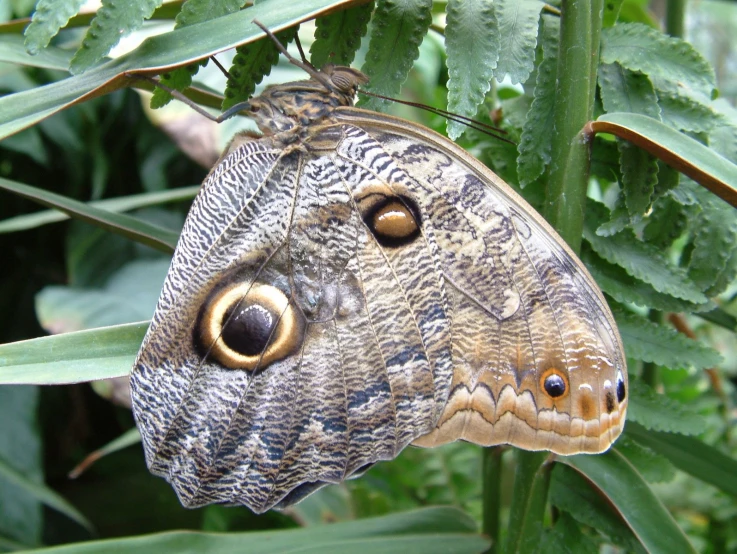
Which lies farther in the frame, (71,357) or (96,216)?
(96,216)

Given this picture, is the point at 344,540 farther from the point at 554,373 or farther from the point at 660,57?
the point at 660,57

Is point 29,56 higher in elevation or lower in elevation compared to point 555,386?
higher

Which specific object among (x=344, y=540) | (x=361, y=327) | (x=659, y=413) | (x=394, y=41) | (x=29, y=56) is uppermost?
(x=394, y=41)

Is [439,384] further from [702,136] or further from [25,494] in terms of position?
[25,494]

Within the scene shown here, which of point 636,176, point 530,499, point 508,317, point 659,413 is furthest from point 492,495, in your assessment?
→ point 636,176

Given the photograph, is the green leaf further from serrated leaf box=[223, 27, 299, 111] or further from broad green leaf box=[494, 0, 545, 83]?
serrated leaf box=[223, 27, 299, 111]

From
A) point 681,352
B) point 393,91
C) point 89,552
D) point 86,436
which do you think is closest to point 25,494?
point 86,436

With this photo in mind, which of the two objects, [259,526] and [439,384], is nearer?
[439,384]

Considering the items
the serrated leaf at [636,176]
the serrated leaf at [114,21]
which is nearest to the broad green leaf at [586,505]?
the serrated leaf at [636,176]
